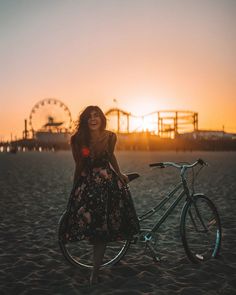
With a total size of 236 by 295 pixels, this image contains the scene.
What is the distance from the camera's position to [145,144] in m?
86.9

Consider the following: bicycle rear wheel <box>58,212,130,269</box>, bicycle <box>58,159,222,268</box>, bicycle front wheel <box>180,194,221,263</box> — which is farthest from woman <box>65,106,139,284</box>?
bicycle front wheel <box>180,194,221,263</box>

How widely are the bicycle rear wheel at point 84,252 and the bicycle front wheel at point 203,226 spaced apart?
78 cm

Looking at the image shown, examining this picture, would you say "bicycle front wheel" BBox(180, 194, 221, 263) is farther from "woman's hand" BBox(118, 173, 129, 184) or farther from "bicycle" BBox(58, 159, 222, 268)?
"woman's hand" BBox(118, 173, 129, 184)

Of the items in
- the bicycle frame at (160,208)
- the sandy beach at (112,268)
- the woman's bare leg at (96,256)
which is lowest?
the sandy beach at (112,268)

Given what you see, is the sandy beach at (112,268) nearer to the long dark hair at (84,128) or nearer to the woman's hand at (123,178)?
the woman's hand at (123,178)

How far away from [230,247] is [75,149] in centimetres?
260

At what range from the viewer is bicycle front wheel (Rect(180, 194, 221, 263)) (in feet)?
15.8

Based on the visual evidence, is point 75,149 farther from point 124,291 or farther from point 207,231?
point 207,231

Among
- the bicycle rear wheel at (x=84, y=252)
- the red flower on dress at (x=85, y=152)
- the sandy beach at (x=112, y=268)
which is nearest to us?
the sandy beach at (x=112, y=268)

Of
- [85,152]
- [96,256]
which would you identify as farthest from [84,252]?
[85,152]

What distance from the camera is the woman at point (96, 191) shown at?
4.11 m

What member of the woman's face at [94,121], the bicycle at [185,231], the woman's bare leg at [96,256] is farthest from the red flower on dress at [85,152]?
the woman's bare leg at [96,256]

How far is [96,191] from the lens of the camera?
4117 millimetres

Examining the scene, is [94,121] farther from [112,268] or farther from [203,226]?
[203,226]
